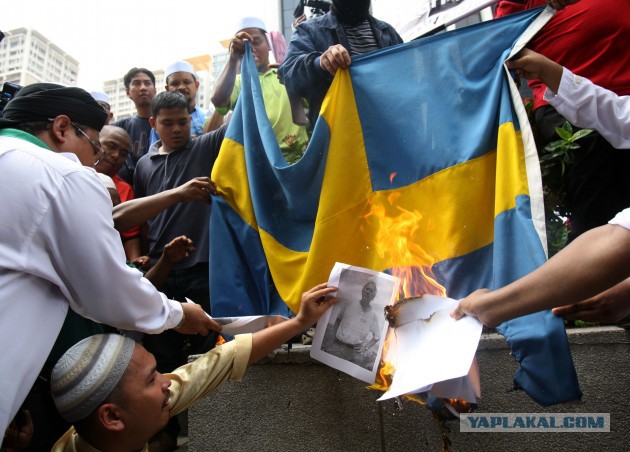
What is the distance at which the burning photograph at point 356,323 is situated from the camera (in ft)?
7.18

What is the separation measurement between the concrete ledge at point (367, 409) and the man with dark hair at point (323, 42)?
1.55 metres

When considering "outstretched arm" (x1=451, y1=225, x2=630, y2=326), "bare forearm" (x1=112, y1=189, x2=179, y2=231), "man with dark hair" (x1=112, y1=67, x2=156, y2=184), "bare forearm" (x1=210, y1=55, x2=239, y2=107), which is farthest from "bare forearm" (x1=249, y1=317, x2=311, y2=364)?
"man with dark hair" (x1=112, y1=67, x2=156, y2=184)

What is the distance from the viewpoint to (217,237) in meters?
3.04

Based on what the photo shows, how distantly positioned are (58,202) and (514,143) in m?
1.89

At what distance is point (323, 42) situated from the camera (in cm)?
331

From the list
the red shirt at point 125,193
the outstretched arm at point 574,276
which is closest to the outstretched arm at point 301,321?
the outstretched arm at point 574,276

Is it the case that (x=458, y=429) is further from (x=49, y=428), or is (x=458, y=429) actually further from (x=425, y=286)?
(x=49, y=428)

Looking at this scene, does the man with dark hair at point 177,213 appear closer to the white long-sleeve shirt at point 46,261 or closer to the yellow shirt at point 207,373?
the yellow shirt at point 207,373

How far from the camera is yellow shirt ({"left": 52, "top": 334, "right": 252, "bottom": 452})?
2.14 meters

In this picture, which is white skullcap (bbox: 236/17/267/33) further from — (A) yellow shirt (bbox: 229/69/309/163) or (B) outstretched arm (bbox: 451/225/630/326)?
(B) outstretched arm (bbox: 451/225/630/326)

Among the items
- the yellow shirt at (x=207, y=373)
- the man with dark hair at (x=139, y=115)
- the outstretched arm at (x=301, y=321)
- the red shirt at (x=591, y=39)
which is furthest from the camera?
the man with dark hair at (x=139, y=115)

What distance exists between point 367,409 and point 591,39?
7.45 ft

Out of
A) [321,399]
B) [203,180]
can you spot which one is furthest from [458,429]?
[203,180]

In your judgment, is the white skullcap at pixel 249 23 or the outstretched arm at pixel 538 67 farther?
the white skullcap at pixel 249 23
